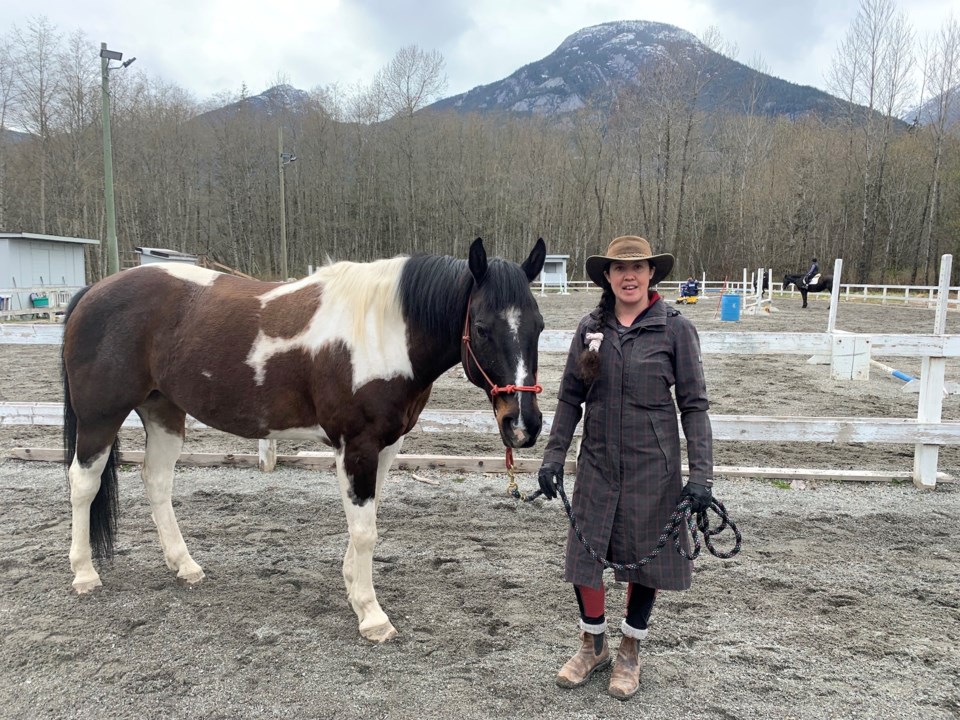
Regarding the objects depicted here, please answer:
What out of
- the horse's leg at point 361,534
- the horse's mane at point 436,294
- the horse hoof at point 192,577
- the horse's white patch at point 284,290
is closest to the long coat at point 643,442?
the horse's mane at point 436,294

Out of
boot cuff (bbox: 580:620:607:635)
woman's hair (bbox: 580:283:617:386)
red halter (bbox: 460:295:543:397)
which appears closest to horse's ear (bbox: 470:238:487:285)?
red halter (bbox: 460:295:543:397)

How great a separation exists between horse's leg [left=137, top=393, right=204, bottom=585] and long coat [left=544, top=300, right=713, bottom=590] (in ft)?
7.80

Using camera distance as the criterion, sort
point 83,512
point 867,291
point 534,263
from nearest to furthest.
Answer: point 534,263
point 83,512
point 867,291

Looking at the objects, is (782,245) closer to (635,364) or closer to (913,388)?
(913,388)

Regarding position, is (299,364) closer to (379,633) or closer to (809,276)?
(379,633)

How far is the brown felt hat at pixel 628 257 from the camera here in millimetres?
2188

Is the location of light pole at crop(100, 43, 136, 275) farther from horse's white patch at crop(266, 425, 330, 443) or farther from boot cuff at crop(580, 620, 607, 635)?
boot cuff at crop(580, 620, 607, 635)

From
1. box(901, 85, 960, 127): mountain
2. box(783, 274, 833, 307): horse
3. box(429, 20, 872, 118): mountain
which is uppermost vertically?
box(429, 20, 872, 118): mountain

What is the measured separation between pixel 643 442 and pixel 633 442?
0.04m

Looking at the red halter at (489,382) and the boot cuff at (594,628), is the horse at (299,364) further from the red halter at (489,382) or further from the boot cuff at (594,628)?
the boot cuff at (594,628)

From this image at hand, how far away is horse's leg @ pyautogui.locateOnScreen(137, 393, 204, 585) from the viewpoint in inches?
128

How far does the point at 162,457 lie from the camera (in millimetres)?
3330

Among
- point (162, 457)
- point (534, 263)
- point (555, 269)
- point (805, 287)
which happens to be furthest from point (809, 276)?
point (162, 457)

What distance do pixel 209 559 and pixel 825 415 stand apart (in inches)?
247
